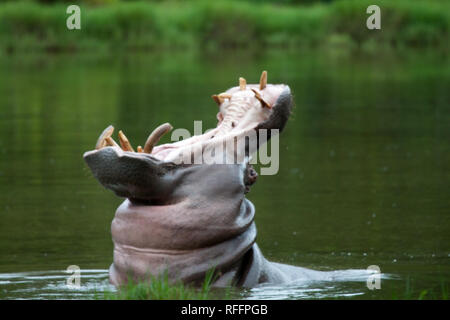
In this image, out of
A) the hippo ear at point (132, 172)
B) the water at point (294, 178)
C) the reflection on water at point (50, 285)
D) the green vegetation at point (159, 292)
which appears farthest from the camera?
the water at point (294, 178)

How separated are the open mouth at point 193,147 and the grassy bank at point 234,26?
35.2 metres

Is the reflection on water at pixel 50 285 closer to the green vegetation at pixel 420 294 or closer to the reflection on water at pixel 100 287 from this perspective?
the reflection on water at pixel 100 287

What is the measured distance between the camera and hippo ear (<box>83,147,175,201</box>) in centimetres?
536

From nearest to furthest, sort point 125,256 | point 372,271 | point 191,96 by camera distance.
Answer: point 125,256
point 372,271
point 191,96

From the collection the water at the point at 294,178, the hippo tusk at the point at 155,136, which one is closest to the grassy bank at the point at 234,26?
the water at the point at 294,178

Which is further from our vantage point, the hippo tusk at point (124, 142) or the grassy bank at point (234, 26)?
the grassy bank at point (234, 26)

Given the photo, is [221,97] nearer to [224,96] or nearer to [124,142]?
[224,96]

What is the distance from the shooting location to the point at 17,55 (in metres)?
37.4

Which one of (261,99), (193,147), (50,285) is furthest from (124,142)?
(50,285)

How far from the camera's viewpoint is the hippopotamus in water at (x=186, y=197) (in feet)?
17.9
